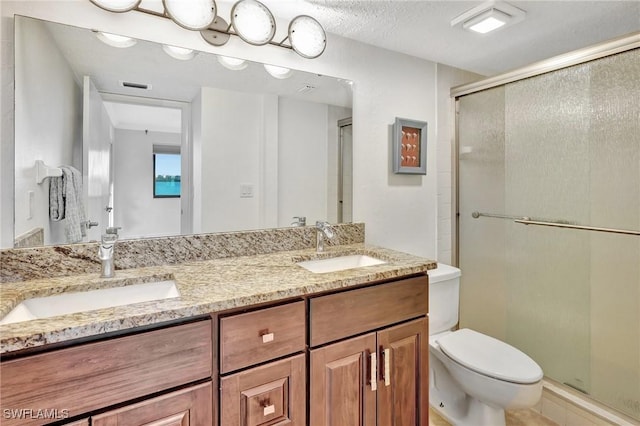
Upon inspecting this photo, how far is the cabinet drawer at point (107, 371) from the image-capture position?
72 cm

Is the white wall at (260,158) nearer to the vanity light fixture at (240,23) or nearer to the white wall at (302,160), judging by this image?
the white wall at (302,160)

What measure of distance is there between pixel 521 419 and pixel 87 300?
6.99ft

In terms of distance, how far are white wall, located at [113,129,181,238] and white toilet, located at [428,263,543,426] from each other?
4.24 ft

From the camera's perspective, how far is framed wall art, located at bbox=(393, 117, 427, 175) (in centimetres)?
190

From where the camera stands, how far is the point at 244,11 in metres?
1.37

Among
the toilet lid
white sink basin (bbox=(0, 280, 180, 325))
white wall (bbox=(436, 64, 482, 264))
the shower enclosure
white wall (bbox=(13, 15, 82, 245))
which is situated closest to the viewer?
white sink basin (bbox=(0, 280, 180, 325))

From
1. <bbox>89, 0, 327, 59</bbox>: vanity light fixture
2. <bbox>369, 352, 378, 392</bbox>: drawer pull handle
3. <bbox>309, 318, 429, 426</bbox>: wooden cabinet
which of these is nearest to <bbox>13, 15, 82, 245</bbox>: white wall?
<bbox>89, 0, 327, 59</bbox>: vanity light fixture

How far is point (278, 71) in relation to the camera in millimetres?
1592

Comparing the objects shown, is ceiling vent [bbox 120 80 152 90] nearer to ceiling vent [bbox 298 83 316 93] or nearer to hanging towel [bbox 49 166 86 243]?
hanging towel [bbox 49 166 86 243]

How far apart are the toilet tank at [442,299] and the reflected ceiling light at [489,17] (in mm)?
1223

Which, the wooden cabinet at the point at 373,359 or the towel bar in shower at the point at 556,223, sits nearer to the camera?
the wooden cabinet at the point at 373,359

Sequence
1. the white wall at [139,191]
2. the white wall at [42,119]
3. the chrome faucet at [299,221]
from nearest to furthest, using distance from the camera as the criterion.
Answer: the white wall at [42,119] < the white wall at [139,191] < the chrome faucet at [299,221]

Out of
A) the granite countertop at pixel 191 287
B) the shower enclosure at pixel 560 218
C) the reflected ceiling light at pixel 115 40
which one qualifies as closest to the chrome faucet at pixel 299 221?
the granite countertop at pixel 191 287

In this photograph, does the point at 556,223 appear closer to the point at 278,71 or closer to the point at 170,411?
the point at 278,71
